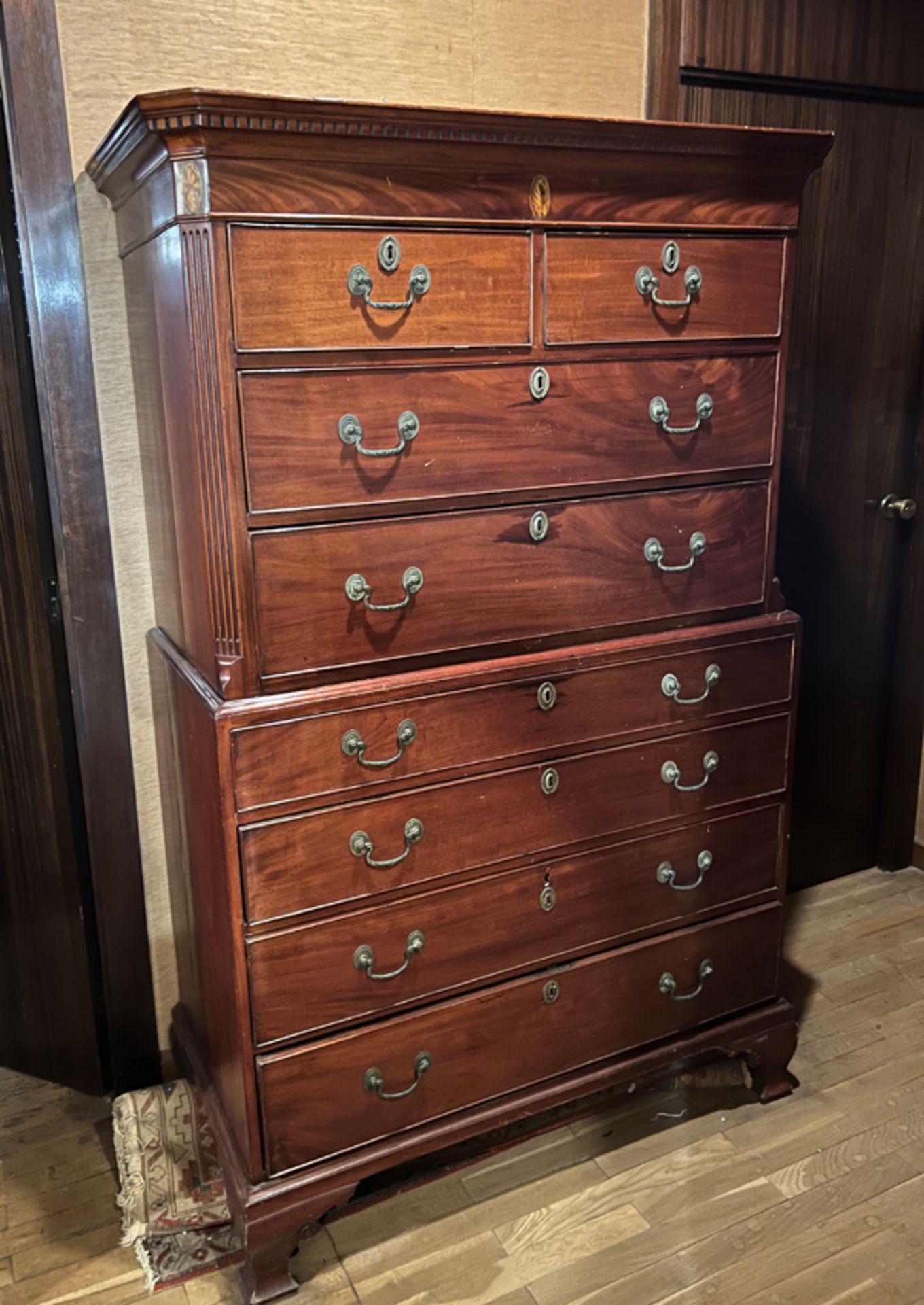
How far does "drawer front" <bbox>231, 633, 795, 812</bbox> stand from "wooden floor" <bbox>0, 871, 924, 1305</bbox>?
82 centimetres

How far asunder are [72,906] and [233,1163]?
24.1 inches

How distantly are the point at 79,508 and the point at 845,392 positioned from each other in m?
1.78

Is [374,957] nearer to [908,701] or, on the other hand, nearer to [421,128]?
[421,128]

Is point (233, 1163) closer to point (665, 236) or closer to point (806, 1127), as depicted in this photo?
point (806, 1127)

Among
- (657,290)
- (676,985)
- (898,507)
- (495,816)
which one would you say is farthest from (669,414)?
(898,507)

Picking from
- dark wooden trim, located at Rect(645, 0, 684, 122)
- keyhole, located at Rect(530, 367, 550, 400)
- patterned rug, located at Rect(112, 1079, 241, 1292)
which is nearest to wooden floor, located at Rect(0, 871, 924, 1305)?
patterned rug, located at Rect(112, 1079, 241, 1292)

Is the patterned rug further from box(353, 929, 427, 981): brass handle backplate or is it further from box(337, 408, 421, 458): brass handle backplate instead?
box(337, 408, 421, 458): brass handle backplate

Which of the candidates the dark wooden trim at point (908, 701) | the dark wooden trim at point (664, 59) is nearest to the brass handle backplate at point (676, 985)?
the dark wooden trim at point (908, 701)

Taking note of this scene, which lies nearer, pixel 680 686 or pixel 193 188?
pixel 193 188

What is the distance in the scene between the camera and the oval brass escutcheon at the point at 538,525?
166 cm

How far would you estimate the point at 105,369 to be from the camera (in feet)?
6.09

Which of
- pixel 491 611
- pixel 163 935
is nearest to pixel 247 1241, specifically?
pixel 163 935

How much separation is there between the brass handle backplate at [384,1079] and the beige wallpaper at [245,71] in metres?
0.61

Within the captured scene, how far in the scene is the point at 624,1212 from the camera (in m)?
1.88
